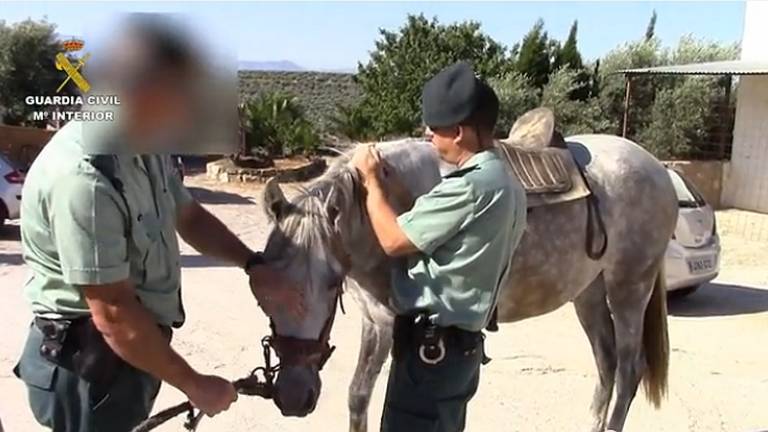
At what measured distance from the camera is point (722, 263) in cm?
937

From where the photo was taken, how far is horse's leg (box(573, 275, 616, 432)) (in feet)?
14.4

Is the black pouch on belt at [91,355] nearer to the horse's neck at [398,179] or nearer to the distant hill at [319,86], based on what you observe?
the horse's neck at [398,179]

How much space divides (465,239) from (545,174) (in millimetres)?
1556

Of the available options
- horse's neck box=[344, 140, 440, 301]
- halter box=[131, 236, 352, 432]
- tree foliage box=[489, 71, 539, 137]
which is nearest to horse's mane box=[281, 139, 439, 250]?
horse's neck box=[344, 140, 440, 301]

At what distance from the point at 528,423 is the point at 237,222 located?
7.29 m

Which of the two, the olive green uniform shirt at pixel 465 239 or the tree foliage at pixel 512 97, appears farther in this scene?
the tree foliage at pixel 512 97

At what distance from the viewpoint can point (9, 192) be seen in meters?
9.79

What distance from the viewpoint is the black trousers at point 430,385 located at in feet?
8.09

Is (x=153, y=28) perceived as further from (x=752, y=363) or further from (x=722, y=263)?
(x=722, y=263)

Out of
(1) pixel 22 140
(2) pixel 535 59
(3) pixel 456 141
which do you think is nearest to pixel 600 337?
(3) pixel 456 141

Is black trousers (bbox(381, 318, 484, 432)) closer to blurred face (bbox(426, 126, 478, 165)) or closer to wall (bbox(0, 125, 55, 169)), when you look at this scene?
blurred face (bbox(426, 126, 478, 165))

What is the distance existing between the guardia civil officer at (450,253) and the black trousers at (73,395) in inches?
33.1

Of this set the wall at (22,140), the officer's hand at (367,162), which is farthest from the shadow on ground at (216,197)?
the officer's hand at (367,162)

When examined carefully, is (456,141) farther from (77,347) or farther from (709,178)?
(709,178)
